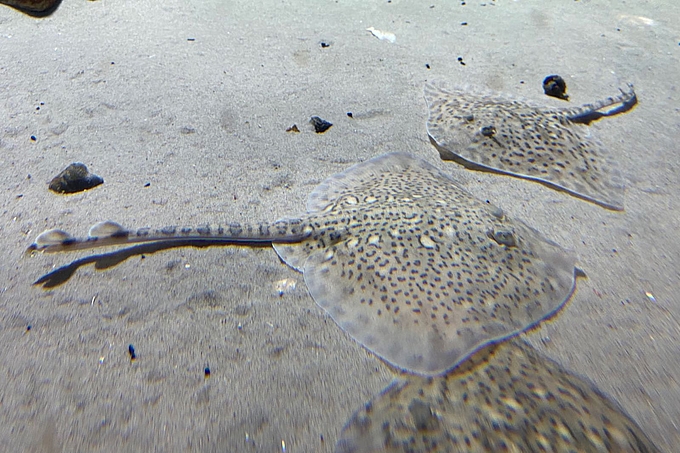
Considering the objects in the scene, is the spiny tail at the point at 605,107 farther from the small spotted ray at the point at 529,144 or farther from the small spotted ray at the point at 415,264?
the small spotted ray at the point at 415,264

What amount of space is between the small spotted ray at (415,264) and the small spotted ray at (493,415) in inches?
5.2

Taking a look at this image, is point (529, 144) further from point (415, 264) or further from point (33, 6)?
point (33, 6)

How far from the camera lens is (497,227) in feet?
8.93

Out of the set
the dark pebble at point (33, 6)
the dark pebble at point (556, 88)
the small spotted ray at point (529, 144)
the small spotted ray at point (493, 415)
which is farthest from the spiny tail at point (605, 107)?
the dark pebble at point (33, 6)

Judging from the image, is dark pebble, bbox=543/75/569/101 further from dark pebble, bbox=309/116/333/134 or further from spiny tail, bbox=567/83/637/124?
dark pebble, bbox=309/116/333/134

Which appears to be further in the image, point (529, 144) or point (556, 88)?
point (556, 88)

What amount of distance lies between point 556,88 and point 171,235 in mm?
4779

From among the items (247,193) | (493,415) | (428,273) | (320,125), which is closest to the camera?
(493,415)

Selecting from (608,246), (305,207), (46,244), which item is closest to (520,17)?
(608,246)

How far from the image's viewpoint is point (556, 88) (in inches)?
192

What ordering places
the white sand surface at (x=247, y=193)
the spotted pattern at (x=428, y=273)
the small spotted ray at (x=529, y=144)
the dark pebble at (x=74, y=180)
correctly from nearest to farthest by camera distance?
the white sand surface at (x=247, y=193)
the spotted pattern at (x=428, y=273)
the dark pebble at (x=74, y=180)
the small spotted ray at (x=529, y=144)

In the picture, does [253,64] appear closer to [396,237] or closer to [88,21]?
[88,21]

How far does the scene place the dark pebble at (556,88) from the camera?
4871mm

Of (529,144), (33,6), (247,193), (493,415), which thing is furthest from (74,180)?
(529,144)
